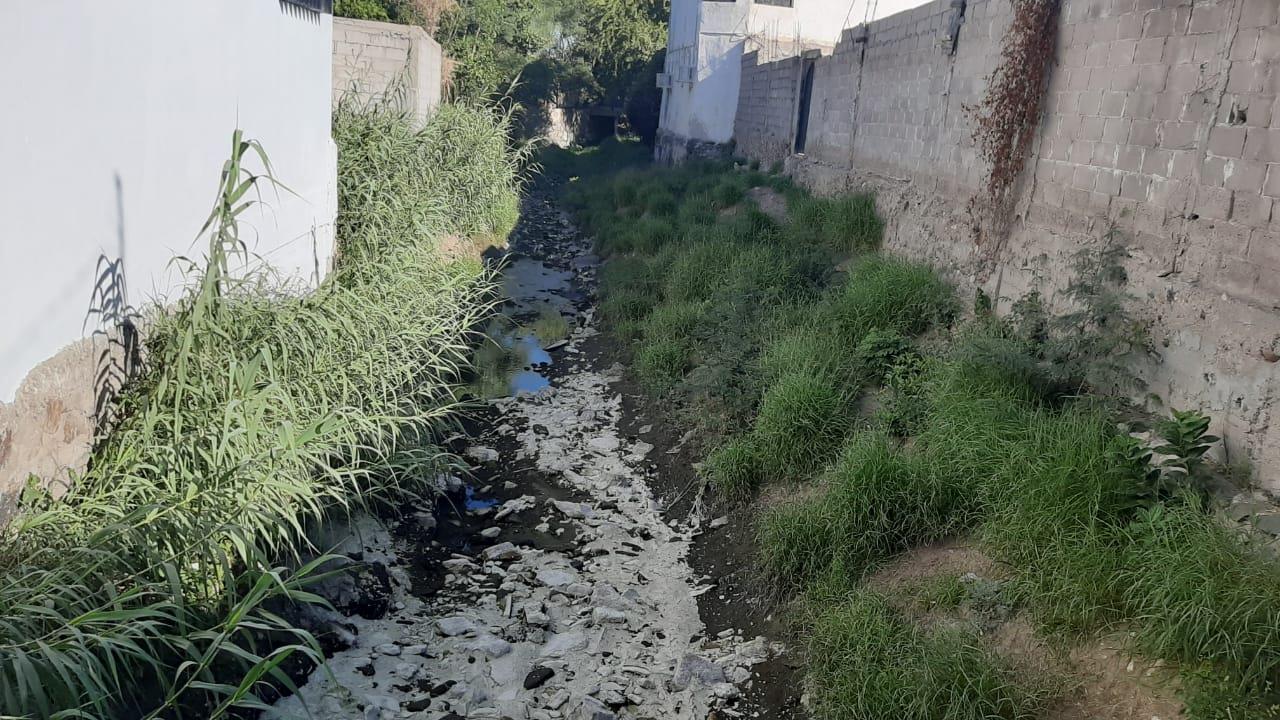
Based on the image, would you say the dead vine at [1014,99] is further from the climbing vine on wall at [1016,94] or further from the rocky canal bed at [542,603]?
the rocky canal bed at [542,603]

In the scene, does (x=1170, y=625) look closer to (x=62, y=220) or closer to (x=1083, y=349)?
(x=1083, y=349)

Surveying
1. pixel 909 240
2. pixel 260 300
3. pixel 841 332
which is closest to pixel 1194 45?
pixel 841 332

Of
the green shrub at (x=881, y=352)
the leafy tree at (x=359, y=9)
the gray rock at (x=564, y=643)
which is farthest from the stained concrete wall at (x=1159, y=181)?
the leafy tree at (x=359, y=9)

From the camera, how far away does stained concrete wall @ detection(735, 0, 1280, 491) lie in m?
3.68

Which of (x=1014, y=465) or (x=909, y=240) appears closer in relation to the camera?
(x=1014, y=465)

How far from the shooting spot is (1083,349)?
15.2ft

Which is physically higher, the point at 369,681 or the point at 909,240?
the point at 909,240

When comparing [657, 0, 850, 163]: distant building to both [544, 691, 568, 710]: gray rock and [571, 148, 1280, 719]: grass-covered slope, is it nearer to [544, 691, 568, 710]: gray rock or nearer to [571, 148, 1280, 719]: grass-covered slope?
[571, 148, 1280, 719]: grass-covered slope

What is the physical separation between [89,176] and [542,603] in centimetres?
279

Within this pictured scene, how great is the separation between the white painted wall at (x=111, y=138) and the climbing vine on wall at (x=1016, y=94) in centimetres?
483

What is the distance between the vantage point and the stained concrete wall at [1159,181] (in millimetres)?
3682

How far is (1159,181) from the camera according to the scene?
4371 millimetres

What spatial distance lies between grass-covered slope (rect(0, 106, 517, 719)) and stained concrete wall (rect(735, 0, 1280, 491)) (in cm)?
375

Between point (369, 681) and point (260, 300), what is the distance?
1828 mm
